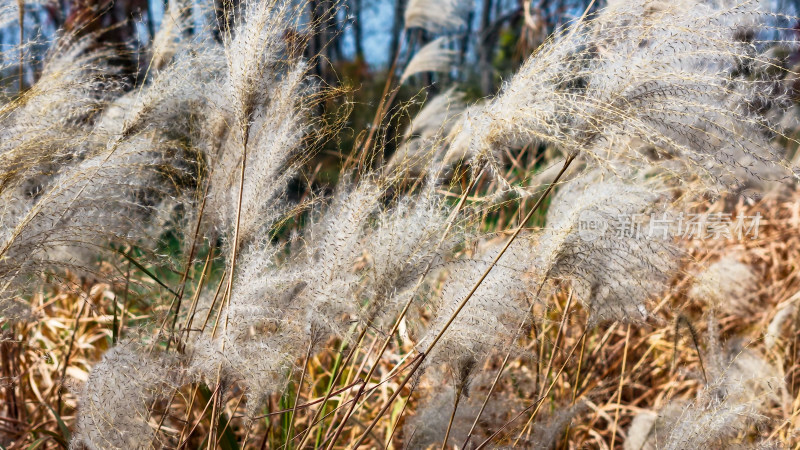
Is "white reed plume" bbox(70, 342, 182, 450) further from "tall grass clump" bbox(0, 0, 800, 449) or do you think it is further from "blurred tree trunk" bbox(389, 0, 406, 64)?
"blurred tree trunk" bbox(389, 0, 406, 64)

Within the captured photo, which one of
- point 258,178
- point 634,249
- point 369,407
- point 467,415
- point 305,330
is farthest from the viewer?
point 369,407

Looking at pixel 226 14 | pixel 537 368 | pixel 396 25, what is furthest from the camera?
pixel 396 25

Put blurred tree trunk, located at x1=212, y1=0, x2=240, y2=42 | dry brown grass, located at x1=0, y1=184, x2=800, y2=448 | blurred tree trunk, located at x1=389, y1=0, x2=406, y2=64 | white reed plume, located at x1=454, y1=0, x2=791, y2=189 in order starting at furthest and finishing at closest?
blurred tree trunk, located at x1=389, y1=0, x2=406, y2=64 → dry brown grass, located at x1=0, y1=184, x2=800, y2=448 → blurred tree trunk, located at x1=212, y1=0, x2=240, y2=42 → white reed plume, located at x1=454, y1=0, x2=791, y2=189

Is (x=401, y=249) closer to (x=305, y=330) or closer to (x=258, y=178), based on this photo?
(x=305, y=330)

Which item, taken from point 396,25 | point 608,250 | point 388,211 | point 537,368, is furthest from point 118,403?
point 396,25

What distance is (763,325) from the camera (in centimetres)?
280

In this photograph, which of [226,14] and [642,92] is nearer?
[642,92]

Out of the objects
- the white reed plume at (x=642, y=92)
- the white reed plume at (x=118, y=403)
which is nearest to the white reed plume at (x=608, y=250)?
the white reed plume at (x=642, y=92)

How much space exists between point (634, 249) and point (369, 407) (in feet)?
4.51

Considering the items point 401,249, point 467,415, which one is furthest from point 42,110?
point 467,415

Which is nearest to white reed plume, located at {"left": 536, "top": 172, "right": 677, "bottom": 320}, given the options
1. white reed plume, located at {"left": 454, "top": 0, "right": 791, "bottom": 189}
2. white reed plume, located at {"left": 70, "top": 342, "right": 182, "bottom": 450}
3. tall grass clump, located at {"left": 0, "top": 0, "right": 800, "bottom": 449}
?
tall grass clump, located at {"left": 0, "top": 0, "right": 800, "bottom": 449}

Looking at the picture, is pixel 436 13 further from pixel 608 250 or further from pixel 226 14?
pixel 608 250

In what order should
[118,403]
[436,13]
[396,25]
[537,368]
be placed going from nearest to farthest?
[118,403], [537,368], [436,13], [396,25]

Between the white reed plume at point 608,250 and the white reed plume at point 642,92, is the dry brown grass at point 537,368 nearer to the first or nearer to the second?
the white reed plume at point 608,250
